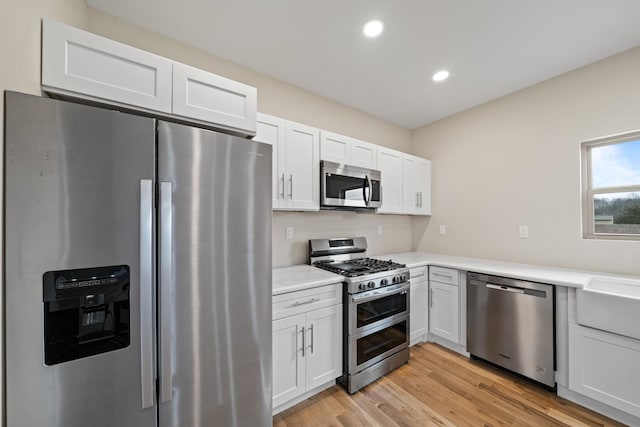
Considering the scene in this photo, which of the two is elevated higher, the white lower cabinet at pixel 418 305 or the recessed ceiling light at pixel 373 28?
the recessed ceiling light at pixel 373 28

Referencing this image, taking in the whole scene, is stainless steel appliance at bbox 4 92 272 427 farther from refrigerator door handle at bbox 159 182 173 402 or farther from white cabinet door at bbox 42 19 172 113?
white cabinet door at bbox 42 19 172 113

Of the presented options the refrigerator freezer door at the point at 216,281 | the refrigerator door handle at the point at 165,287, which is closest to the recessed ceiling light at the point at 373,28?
the refrigerator freezer door at the point at 216,281

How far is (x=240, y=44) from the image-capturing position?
2070 mm

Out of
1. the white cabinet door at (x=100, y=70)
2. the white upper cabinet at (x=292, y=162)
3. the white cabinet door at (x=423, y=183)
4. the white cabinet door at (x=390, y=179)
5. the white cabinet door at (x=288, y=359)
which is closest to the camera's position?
the white cabinet door at (x=100, y=70)

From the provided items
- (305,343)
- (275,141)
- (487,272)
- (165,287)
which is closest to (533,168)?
(487,272)

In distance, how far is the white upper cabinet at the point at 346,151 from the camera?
249 cm

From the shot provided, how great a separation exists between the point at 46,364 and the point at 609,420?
327cm

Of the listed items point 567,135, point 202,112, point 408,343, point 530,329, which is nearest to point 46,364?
point 202,112

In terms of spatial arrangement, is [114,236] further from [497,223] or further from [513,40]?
[497,223]

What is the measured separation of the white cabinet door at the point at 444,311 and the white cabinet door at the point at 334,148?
1712 mm

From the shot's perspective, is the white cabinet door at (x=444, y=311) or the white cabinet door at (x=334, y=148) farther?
the white cabinet door at (x=444, y=311)

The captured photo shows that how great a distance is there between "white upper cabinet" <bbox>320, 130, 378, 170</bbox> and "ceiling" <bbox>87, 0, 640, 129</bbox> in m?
0.59

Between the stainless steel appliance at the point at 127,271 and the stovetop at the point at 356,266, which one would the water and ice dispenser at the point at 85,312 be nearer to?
the stainless steel appliance at the point at 127,271

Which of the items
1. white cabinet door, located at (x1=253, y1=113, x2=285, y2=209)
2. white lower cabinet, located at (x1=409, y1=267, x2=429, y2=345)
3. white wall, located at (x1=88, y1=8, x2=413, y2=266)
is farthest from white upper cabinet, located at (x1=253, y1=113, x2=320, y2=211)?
white lower cabinet, located at (x1=409, y1=267, x2=429, y2=345)
